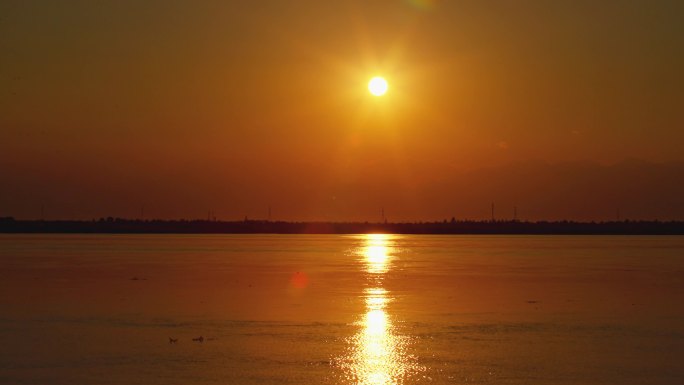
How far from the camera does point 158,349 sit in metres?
14.1

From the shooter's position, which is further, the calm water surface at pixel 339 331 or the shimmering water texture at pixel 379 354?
the calm water surface at pixel 339 331

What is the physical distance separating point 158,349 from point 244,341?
1.59 metres

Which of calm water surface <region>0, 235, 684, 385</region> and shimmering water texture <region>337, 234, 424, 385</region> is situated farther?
calm water surface <region>0, 235, 684, 385</region>

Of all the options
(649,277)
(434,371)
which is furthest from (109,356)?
(649,277)

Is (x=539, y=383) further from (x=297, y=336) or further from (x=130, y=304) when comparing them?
(x=130, y=304)

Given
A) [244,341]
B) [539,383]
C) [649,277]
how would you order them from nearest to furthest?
1. [539,383]
2. [244,341]
3. [649,277]

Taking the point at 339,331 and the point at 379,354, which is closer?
the point at 379,354

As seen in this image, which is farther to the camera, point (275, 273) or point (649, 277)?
point (275, 273)

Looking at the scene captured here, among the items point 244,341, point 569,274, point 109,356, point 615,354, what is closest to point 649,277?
point 569,274

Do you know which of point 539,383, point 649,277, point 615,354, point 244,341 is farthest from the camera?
point 649,277

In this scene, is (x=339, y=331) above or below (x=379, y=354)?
above

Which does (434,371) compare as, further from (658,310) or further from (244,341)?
(658,310)

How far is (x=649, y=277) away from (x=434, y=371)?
20.5 metres

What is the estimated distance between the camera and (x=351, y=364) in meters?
12.7
